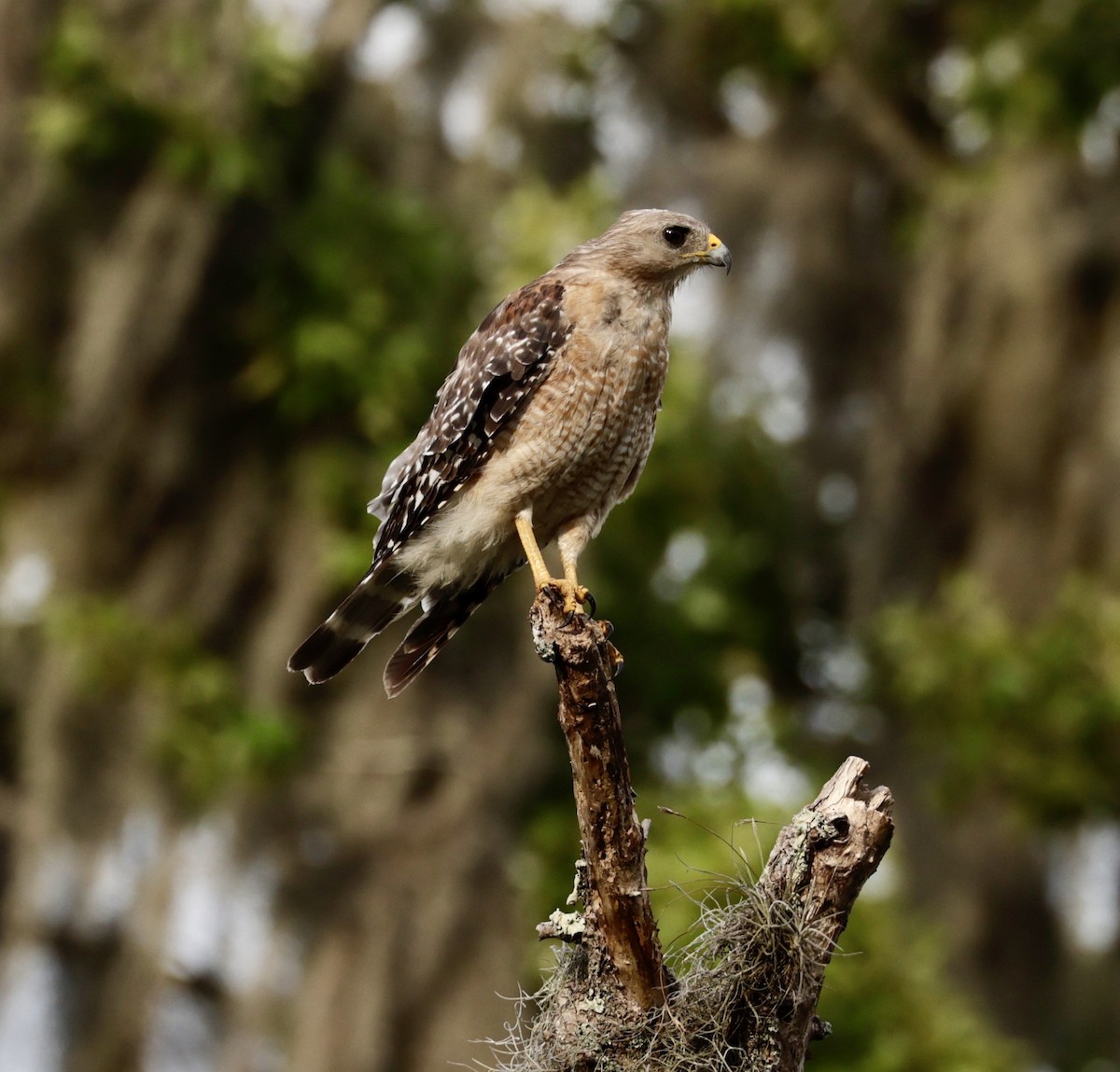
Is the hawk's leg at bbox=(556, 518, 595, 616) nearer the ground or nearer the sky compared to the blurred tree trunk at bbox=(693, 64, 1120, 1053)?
nearer the ground

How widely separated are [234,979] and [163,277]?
339 cm

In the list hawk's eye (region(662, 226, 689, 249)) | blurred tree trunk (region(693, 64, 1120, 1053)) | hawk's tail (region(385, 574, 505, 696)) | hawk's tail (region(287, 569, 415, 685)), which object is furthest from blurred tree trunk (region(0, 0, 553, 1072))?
hawk's eye (region(662, 226, 689, 249))

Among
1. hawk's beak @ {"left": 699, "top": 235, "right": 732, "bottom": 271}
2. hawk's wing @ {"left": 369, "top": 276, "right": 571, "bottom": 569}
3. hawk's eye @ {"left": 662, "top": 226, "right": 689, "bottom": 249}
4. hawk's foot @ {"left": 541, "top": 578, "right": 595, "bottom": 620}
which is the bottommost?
hawk's foot @ {"left": 541, "top": 578, "right": 595, "bottom": 620}

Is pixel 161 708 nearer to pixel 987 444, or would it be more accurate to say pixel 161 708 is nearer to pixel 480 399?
pixel 480 399

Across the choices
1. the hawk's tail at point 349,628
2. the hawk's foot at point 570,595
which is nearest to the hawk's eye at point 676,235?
the hawk's foot at point 570,595

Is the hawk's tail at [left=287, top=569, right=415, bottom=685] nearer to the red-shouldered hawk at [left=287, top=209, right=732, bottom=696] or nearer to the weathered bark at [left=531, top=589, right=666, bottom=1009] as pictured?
the red-shouldered hawk at [left=287, top=209, right=732, bottom=696]

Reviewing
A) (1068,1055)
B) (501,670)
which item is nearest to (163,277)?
(501,670)

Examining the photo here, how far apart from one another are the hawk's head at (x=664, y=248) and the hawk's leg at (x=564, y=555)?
683 mm

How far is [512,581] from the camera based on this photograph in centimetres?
855

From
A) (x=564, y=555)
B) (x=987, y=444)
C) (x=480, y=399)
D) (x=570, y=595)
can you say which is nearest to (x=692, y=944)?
(x=570, y=595)

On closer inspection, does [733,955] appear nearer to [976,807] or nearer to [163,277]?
[163,277]

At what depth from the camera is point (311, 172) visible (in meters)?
9.34

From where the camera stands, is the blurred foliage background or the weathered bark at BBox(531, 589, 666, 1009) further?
the blurred foliage background

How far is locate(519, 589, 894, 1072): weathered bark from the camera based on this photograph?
3307mm
